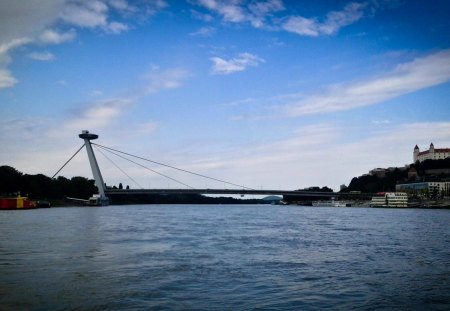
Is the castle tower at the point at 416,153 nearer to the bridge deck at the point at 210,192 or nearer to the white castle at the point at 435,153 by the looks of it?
the white castle at the point at 435,153

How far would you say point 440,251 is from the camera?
59.0 feet

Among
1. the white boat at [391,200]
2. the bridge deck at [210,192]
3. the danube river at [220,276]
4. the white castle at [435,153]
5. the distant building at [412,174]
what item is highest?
the white castle at [435,153]

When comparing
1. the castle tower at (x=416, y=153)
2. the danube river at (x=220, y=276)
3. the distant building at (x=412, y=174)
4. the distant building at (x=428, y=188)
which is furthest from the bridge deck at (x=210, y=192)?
the castle tower at (x=416, y=153)

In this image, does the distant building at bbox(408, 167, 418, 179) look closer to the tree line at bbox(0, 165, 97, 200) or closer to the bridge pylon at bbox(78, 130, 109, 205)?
the tree line at bbox(0, 165, 97, 200)

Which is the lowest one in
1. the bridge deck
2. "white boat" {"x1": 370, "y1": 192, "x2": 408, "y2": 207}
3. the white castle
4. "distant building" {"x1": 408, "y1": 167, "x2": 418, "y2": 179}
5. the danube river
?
the danube river

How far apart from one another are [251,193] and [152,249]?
84662mm

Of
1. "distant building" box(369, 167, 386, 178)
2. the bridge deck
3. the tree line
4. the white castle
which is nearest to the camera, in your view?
the tree line

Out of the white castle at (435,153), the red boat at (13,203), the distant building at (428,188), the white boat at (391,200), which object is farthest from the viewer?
the white castle at (435,153)

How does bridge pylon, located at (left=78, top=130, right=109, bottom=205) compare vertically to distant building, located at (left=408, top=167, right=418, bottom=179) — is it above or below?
below

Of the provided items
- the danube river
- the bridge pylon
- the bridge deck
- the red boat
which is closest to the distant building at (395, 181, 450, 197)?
the bridge deck

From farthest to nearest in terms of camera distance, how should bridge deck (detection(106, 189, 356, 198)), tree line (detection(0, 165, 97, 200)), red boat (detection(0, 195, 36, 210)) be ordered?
bridge deck (detection(106, 189, 356, 198)) < tree line (detection(0, 165, 97, 200)) < red boat (detection(0, 195, 36, 210))

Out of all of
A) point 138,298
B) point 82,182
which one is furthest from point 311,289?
point 82,182

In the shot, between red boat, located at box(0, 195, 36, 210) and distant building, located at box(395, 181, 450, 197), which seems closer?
red boat, located at box(0, 195, 36, 210)

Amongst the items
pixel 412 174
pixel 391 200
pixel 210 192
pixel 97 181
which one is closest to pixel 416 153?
pixel 412 174
